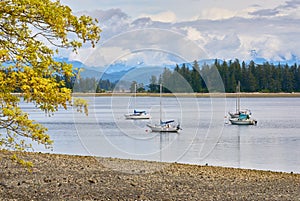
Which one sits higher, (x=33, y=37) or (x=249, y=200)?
(x=33, y=37)

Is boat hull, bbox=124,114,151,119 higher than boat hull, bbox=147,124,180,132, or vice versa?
boat hull, bbox=124,114,151,119

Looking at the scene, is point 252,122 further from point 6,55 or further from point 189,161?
point 6,55

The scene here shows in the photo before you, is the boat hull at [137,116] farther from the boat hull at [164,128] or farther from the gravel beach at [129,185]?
the gravel beach at [129,185]

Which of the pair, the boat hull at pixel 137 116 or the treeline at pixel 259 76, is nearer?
the boat hull at pixel 137 116

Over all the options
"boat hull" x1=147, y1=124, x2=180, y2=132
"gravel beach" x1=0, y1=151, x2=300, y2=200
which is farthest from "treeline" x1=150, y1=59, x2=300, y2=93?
"gravel beach" x1=0, y1=151, x2=300, y2=200

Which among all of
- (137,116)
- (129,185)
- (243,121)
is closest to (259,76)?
(243,121)

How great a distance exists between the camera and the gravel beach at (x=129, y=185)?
10625 mm

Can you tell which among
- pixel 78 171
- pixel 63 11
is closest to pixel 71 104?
pixel 63 11

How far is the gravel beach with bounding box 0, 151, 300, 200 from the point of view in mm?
10625

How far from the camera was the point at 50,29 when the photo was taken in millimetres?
7855

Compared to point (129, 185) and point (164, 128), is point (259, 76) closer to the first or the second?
point (164, 128)

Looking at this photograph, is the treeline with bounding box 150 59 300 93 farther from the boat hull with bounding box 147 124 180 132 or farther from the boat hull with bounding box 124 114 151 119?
the boat hull with bounding box 147 124 180 132

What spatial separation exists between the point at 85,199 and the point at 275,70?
4695 inches

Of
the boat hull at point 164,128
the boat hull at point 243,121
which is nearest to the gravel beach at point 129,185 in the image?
the boat hull at point 164,128
